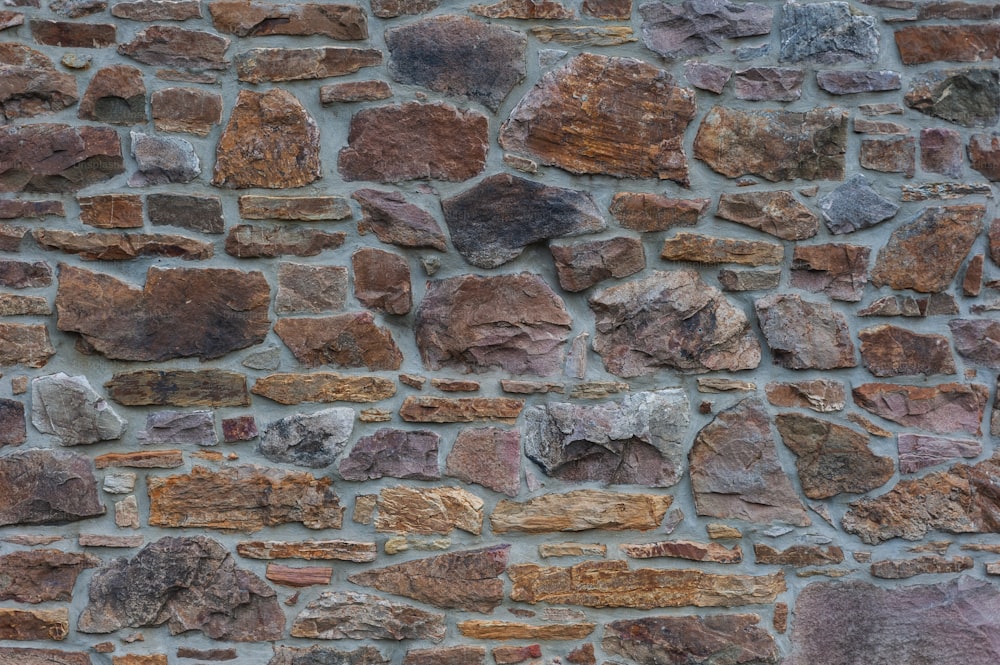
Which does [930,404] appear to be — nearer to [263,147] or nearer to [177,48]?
[263,147]

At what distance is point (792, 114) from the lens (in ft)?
7.36

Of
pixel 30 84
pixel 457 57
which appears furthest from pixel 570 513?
pixel 30 84

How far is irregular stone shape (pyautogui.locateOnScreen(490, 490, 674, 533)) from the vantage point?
2195 mm

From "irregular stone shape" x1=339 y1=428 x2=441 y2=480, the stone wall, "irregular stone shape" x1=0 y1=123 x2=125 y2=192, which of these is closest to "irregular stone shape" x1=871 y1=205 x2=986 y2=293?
the stone wall

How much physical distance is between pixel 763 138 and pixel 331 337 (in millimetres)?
1211

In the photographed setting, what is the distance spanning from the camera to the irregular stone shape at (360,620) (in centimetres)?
216

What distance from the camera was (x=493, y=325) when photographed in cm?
220

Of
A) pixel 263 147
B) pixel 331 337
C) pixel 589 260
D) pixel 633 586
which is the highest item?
pixel 263 147

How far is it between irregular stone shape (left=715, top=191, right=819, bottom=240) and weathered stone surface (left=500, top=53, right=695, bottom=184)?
15 centimetres

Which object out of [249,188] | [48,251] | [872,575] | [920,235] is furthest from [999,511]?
[48,251]

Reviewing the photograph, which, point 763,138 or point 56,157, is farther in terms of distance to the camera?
point 763,138

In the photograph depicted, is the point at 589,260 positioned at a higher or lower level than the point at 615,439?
higher

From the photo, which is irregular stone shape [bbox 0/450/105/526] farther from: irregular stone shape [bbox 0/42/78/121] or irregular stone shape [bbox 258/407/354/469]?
irregular stone shape [bbox 0/42/78/121]

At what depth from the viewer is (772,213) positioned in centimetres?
224
